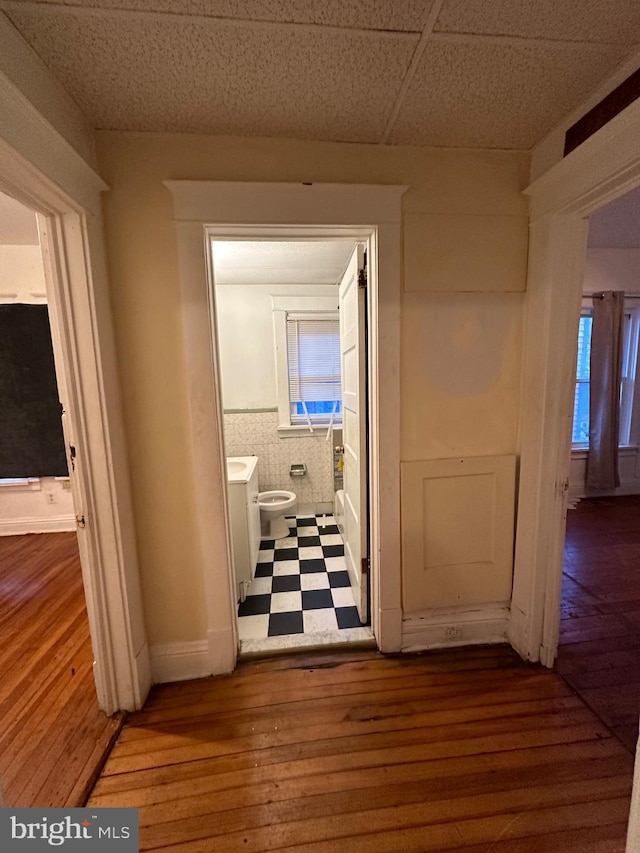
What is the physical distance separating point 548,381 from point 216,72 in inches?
64.9

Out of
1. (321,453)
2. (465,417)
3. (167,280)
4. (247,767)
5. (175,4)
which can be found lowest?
(247,767)

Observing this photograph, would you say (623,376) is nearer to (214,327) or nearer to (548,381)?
(548,381)

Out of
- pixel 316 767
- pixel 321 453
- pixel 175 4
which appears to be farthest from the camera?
pixel 321 453

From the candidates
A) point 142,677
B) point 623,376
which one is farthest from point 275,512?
point 623,376

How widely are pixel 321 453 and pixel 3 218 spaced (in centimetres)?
292

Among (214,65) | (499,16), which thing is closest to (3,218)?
(214,65)

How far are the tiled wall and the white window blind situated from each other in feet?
0.80

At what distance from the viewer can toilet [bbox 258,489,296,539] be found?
9.86 feet

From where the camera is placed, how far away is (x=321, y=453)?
11.7ft

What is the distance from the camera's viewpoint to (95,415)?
132cm

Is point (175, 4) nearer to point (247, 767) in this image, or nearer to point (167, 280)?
point (167, 280)

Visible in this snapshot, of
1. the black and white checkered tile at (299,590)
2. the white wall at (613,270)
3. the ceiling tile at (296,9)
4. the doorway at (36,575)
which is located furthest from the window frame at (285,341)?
the white wall at (613,270)

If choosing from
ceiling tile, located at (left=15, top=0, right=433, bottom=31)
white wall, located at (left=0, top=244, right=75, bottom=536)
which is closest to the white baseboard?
white wall, located at (left=0, top=244, right=75, bottom=536)

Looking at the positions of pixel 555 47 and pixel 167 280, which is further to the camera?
pixel 167 280
